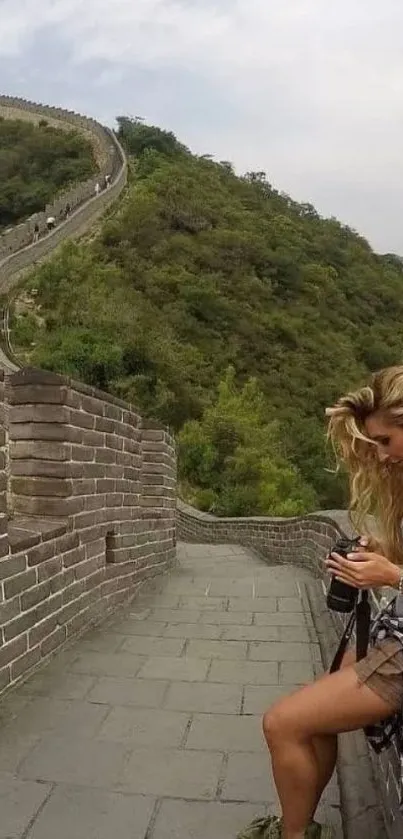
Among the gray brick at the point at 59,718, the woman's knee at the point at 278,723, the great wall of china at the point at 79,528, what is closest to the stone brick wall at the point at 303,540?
the great wall of china at the point at 79,528

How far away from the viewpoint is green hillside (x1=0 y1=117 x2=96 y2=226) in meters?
47.7

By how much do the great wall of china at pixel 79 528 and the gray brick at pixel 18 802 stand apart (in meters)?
0.84

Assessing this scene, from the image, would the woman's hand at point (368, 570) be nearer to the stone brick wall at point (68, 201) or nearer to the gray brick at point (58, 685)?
the gray brick at point (58, 685)

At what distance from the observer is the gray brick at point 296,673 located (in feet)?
13.9

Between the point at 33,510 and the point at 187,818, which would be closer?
the point at 187,818

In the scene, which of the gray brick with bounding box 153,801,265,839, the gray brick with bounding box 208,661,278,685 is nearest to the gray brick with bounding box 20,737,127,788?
the gray brick with bounding box 153,801,265,839

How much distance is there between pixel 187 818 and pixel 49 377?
259 cm

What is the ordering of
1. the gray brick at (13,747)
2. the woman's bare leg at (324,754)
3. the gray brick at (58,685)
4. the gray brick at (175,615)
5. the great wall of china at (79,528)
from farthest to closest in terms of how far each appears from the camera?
the gray brick at (175,615)
the gray brick at (58,685)
the great wall of china at (79,528)
the gray brick at (13,747)
the woman's bare leg at (324,754)

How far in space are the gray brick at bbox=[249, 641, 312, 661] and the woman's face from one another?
2634 millimetres

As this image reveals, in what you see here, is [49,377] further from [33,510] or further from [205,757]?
[205,757]

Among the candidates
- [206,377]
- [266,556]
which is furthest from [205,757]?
[206,377]

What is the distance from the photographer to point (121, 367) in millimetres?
24328

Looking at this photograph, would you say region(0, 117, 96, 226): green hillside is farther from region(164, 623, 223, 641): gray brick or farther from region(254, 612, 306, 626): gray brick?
region(164, 623, 223, 641): gray brick

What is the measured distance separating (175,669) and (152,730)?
91 centimetres
